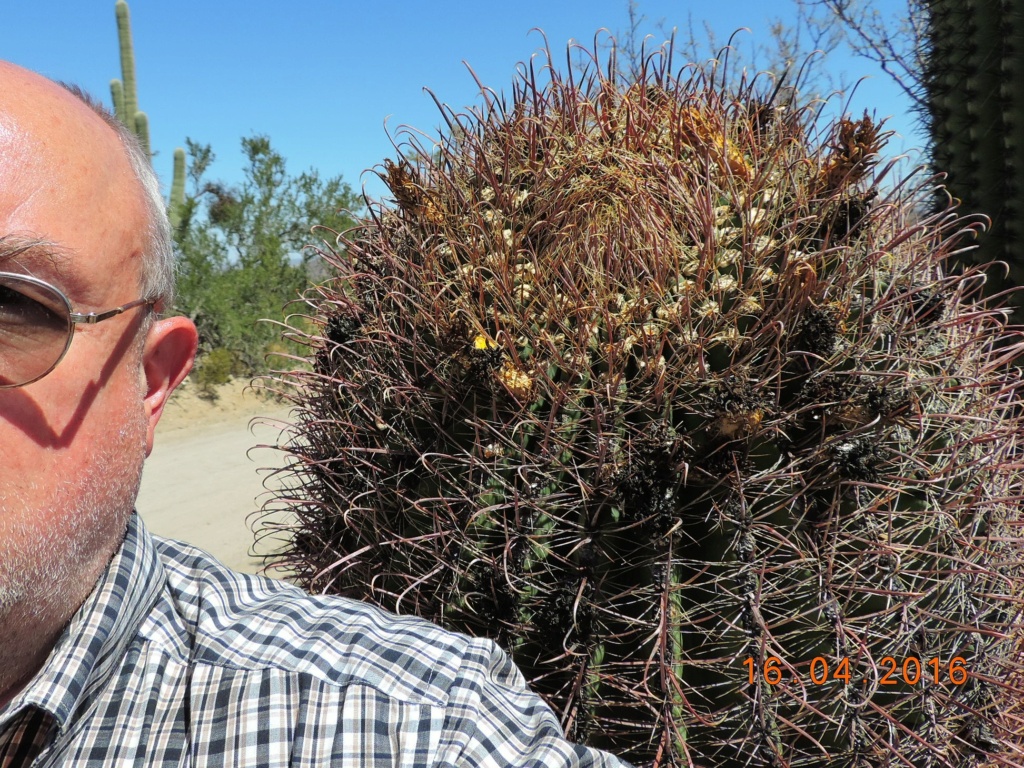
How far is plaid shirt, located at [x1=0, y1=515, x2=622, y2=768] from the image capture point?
1.09 metres

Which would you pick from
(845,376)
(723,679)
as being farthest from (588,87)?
(723,679)

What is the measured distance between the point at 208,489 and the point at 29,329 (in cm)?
585

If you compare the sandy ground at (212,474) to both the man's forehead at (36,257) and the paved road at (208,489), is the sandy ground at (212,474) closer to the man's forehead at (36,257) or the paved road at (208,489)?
the paved road at (208,489)

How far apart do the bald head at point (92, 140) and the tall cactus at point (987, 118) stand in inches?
133

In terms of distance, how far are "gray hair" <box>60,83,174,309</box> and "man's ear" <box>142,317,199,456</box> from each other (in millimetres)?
48

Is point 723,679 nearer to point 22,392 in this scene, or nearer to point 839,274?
point 839,274

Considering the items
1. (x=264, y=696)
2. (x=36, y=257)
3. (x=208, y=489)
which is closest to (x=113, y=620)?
(x=264, y=696)

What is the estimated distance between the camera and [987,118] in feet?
12.2

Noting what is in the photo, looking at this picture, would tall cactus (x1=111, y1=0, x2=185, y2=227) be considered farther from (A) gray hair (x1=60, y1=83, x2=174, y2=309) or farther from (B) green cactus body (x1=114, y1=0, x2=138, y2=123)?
(A) gray hair (x1=60, y1=83, x2=174, y2=309)

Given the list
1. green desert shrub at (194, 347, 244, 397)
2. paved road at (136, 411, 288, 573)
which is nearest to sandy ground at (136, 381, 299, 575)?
paved road at (136, 411, 288, 573)

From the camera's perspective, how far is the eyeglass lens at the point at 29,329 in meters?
1.07

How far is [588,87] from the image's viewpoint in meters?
1.89

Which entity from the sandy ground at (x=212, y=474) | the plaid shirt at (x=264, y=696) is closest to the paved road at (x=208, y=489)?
the sandy ground at (x=212, y=474)

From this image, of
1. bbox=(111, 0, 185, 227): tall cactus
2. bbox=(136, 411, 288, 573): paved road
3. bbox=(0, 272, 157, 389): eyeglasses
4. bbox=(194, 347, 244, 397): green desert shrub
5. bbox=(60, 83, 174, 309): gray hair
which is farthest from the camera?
bbox=(111, 0, 185, 227): tall cactus
